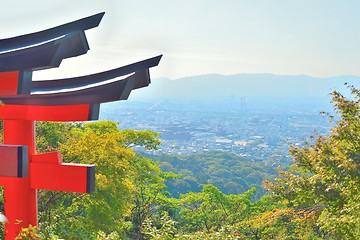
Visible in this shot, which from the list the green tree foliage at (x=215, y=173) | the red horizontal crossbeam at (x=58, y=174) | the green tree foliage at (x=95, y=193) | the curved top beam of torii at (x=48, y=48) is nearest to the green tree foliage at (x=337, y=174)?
the green tree foliage at (x=95, y=193)

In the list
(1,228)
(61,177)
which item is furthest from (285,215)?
(61,177)

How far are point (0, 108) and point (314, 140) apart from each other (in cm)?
601

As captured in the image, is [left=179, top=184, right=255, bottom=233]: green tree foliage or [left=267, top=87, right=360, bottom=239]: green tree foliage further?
[left=179, top=184, right=255, bottom=233]: green tree foliage

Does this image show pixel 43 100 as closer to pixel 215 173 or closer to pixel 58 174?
pixel 58 174

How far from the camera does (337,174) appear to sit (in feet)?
22.4

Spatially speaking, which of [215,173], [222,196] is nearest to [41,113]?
[222,196]

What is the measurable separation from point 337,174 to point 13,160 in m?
5.29

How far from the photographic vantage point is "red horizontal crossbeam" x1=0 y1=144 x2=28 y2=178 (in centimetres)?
271

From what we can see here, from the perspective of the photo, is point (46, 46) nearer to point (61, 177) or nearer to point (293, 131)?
point (61, 177)

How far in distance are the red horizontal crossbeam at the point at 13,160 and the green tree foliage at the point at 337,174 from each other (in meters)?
4.50

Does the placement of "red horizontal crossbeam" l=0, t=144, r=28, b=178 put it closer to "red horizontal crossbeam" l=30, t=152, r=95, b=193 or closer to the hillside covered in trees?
the hillside covered in trees

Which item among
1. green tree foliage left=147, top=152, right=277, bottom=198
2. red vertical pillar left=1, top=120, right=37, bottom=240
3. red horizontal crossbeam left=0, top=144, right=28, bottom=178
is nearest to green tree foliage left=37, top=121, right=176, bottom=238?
red vertical pillar left=1, top=120, right=37, bottom=240

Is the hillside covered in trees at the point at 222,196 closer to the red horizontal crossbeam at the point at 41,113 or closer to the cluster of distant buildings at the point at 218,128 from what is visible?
the red horizontal crossbeam at the point at 41,113

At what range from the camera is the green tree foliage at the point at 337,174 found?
6344 mm
